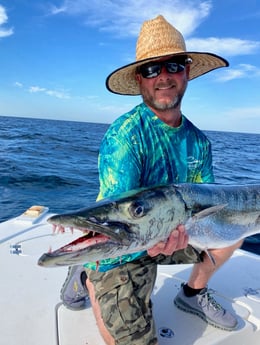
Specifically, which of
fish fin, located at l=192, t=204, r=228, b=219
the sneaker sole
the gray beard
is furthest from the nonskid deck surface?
the gray beard

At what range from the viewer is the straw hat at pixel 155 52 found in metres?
2.96

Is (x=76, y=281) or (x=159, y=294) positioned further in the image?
(x=159, y=294)

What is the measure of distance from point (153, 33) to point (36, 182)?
31.7 ft

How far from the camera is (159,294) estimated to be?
3.41m

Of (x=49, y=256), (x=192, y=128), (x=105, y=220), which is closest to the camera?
(x=49, y=256)

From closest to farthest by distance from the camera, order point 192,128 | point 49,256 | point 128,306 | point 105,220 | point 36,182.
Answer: point 49,256, point 105,220, point 128,306, point 192,128, point 36,182

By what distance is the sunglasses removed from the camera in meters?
3.01

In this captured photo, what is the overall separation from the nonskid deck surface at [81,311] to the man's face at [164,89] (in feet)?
5.79

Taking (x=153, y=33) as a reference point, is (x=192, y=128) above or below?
below

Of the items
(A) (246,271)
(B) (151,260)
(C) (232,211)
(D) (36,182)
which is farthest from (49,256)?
(D) (36,182)

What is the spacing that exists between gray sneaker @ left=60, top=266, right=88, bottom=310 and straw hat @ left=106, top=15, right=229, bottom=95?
170cm

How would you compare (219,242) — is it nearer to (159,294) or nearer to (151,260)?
(151,260)

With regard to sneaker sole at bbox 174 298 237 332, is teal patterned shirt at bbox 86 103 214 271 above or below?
above

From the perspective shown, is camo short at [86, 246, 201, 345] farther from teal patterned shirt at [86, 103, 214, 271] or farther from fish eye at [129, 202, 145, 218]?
fish eye at [129, 202, 145, 218]
